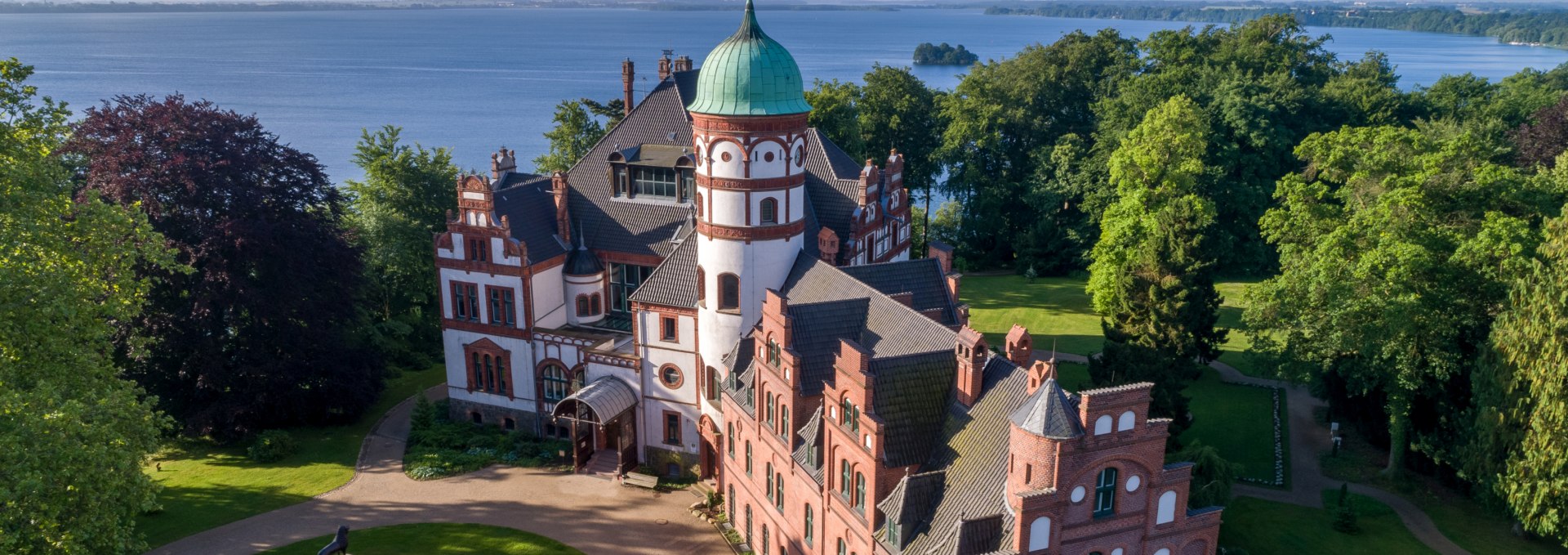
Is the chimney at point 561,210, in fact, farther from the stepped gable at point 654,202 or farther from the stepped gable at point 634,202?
the stepped gable at point 634,202

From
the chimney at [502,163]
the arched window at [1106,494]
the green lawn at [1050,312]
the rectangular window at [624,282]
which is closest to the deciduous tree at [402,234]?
the chimney at [502,163]

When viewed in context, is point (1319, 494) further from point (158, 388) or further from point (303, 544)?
point (158, 388)

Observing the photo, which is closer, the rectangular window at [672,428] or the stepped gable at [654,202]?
the rectangular window at [672,428]

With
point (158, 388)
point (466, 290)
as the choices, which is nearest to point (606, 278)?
point (466, 290)

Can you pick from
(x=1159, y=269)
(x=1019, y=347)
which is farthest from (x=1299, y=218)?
(x=1019, y=347)

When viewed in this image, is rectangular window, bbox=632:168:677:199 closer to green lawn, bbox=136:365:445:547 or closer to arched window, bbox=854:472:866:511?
green lawn, bbox=136:365:445:547

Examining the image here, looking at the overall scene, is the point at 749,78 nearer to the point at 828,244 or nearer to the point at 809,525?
the point at 828,244

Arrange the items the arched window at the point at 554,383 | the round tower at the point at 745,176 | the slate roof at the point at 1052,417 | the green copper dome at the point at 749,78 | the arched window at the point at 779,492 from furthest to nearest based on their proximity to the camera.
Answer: the arched window at the point at 554,383 < the round tower at the point at 745,176 < the green copper dome at the point at 749,78 < the arched window at the point at 779,492 < the slate roof at the point at 1052,417
